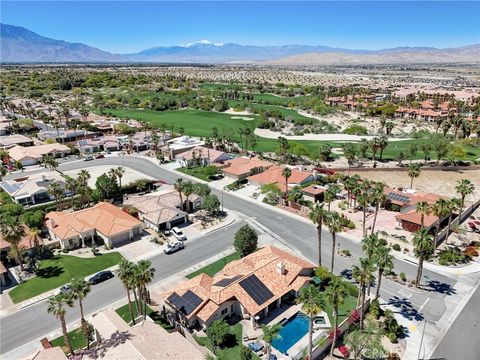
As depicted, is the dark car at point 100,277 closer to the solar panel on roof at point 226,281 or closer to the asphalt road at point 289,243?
the asphalt road at point 289,243

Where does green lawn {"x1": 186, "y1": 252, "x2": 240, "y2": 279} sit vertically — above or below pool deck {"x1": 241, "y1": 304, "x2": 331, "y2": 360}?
above

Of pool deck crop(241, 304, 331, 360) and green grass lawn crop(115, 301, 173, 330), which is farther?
green grass lawn crop(115, 301, 173, 330)

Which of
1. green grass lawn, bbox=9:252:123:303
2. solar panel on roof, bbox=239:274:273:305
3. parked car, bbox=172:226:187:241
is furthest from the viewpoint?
parked car, bbox=172:226:187:241

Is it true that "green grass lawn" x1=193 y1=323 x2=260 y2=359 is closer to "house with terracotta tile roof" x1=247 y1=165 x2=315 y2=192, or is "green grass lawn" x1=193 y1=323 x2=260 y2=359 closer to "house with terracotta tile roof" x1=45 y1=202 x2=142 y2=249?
"house with terracotta tile roof" x1=45 y1=202 x2=142 y2=249

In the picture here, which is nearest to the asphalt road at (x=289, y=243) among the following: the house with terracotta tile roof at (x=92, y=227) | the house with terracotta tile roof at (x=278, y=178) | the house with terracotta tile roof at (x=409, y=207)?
the house with terracotta tile roof at (x=92, y=227)

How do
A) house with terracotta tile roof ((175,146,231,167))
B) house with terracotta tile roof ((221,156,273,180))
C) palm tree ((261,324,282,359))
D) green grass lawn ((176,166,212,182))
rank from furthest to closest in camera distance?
1. house with terracotta tile roof ((175,146,231,167))
2. green grass lawn ((176,166,212,182))
3. house with terracotta tile roof ((221,156,273,180))
4. palm tree ((261,324,282,359))

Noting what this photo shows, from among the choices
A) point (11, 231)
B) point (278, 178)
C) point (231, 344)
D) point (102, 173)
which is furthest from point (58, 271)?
point (278, 178)

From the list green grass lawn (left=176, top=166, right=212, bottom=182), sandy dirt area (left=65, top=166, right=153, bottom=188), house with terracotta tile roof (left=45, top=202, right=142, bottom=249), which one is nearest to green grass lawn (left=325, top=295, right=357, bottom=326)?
house with terracotta tile roof (left=45, top=202, right=142, bottom=249)
